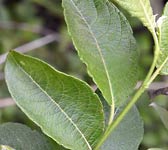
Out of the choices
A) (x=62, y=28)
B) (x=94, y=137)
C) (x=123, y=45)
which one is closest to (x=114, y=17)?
(x=123, y=45)

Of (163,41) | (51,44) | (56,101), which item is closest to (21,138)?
(56,101)

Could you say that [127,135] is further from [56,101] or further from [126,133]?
[56,101]

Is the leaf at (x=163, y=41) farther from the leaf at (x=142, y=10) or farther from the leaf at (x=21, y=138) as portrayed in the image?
the leaf at (x=21, y=138)

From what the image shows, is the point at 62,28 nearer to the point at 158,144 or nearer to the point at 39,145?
the point at 158,144

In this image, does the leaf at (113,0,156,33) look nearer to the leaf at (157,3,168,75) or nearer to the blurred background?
the leaf at (157,3,168,75)

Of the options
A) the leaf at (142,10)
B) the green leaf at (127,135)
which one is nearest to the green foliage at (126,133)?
the green leaf at (127,135)

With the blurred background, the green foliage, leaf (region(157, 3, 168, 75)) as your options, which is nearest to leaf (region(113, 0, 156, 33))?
leaf (region(157, 3, 168, 75))
